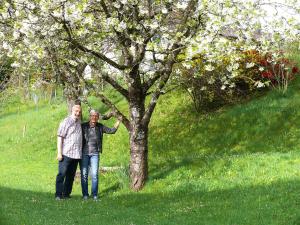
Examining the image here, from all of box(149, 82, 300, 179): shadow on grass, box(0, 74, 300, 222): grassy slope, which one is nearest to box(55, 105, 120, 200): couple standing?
box(0, 74, 300, 222): grassy slope

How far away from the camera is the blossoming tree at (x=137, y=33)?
10.8 meters

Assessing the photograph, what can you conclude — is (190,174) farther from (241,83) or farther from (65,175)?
(241,83)

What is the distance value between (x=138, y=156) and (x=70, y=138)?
1728 millimetres

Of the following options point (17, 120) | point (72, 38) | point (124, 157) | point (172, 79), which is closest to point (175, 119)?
point (124, 157)

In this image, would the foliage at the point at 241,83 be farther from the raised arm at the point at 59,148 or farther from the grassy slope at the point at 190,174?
the raised arm at the point at 59,148

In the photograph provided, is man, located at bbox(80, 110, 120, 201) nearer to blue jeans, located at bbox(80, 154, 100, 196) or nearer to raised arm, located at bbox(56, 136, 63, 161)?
blue jeans, located at bbox(80, 154, 100, 196)

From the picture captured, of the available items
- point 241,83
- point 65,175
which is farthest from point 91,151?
point 241,83

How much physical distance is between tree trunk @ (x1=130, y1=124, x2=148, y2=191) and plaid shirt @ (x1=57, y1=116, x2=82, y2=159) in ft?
4.37

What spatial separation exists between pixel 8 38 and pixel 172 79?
523 cm

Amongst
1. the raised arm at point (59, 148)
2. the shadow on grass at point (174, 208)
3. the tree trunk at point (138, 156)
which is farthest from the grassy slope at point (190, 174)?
the raised arm at point (59, 148)

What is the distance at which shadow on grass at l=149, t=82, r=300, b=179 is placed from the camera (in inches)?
673

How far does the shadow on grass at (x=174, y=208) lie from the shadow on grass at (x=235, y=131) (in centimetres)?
464

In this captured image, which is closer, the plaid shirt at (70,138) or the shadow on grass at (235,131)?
the plaid shirt at (70,138)

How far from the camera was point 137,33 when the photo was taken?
11578 millimetres
